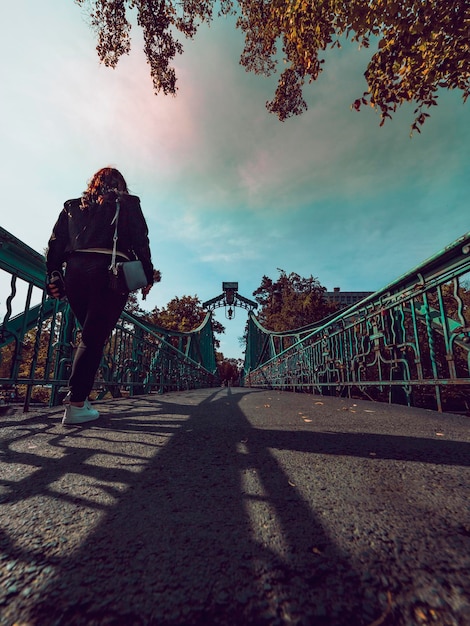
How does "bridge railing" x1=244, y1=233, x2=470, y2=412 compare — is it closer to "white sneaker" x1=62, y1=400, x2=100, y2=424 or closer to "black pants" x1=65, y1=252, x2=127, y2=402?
"black pants" x1=65, y1=252, x2=127, y2=402

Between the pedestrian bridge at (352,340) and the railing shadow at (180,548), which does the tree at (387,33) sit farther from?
the railing shadow at (180,548)

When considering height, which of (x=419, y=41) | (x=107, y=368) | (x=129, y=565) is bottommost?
(x=129, y=565)

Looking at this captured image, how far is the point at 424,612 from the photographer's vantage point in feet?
1.55

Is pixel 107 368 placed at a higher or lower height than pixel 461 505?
higher

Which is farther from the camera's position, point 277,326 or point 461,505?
point 277,326

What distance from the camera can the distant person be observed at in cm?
221

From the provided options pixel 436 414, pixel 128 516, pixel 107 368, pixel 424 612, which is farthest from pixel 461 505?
pixel 107 368

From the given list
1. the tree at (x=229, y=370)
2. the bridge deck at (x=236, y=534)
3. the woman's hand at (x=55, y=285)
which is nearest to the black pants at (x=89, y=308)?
the woman's hand at (x=55, y=285)

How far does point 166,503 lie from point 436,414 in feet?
8.05

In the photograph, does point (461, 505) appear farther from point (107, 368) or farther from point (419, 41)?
point (419, 41)

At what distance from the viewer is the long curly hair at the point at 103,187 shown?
250cm

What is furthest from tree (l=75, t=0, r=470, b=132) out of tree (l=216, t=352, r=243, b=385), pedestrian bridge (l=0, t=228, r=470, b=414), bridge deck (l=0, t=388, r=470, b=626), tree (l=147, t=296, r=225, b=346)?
tree (l=216, t=352, r=243, b=385)

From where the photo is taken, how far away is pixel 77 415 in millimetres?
2223

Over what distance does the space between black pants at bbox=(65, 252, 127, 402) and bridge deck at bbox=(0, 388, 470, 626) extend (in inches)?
28.9
